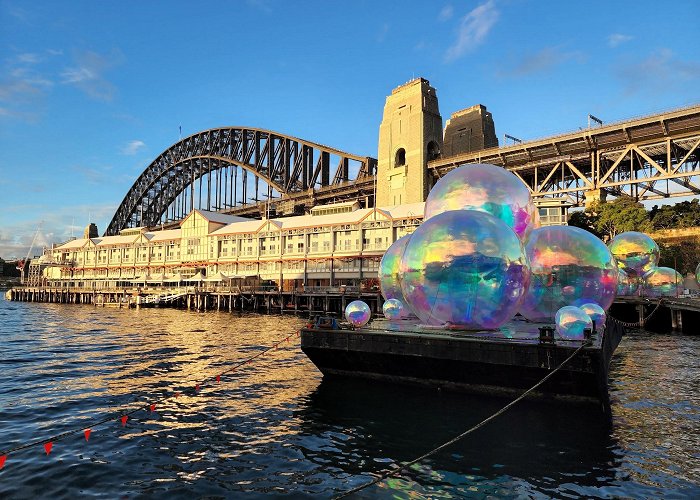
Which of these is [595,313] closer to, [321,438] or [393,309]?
[393,309]

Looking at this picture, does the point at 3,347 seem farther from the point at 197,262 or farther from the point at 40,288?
the point at 40,288

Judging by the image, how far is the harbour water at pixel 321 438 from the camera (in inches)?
361

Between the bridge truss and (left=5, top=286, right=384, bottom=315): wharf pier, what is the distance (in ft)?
92.9

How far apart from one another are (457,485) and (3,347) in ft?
100.0

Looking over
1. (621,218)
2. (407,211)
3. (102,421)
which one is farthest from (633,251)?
(407,211)

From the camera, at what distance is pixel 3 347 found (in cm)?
2905

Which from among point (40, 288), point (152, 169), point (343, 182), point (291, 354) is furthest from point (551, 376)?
point (152, 169)

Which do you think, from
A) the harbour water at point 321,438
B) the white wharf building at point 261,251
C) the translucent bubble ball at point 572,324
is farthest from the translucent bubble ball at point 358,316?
the white wharf building at point 261,251

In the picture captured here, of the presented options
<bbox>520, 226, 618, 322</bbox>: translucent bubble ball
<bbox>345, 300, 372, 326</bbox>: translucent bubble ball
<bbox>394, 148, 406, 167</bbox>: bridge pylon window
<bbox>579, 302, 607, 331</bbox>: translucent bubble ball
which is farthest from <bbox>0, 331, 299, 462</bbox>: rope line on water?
<bbox>394, 148, 406, 167</bbox>: bridge pylon window

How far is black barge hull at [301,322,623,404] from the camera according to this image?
12.9 metres

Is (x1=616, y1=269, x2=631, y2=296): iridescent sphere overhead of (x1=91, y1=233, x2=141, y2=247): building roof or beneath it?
beneath

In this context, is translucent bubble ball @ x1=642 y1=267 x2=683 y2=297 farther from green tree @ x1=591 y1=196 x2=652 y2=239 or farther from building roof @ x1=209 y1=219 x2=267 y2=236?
building roof @ x1=209 y1=219 x2=267 y2=236

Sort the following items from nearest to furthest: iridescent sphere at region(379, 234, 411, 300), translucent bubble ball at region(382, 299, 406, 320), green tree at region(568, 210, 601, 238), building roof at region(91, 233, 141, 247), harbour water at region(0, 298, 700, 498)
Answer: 1. harbour water at region(0, 298, 700, 498)
2. translucent bubble ball at region(382, 299, 406, 320)
3. iridescent sphere at region(379, 234, 411, 300)
4. green tree at region(568, 210, 601, 238)
5. building roof at region(91, 233, 141, 247)

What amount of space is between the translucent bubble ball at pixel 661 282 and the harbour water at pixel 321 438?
61.9 feet
